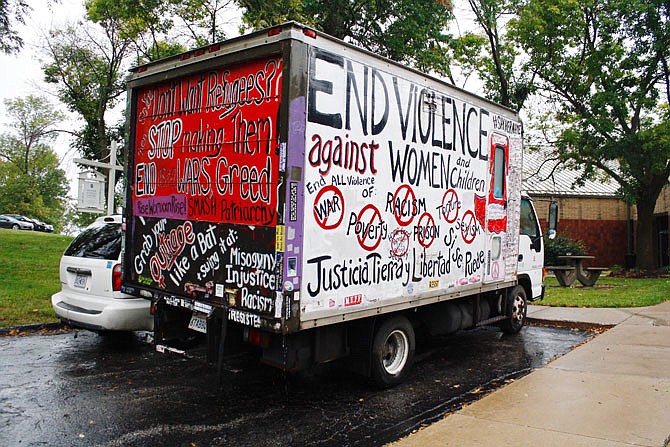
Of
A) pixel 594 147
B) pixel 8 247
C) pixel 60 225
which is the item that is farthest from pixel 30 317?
pixel 60 225

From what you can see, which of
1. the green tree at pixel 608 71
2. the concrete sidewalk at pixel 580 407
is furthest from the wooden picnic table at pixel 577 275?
the concrete sidewalk at pixel 580 407

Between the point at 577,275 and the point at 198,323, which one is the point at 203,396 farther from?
the point at 577,275

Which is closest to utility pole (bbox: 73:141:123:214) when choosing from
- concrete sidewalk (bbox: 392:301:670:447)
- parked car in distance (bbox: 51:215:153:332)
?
parked car in distance (bbox: 51:215:153:332)

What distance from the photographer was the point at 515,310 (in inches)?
358

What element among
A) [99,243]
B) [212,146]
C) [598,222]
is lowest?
[99,243]

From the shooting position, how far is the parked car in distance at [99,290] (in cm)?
668

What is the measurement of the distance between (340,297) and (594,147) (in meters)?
15.9

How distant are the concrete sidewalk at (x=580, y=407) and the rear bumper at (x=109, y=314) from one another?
3.71m

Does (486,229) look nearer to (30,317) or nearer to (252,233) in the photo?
(252,233)

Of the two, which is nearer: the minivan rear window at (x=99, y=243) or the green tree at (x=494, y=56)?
the minivan rear window at (x=99, y=243)

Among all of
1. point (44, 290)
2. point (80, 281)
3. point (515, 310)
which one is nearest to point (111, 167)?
point (44, 290)

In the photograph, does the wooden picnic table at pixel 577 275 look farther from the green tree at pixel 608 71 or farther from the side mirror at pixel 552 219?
the side mirror at pixel 552 219

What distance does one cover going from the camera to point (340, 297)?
5223mm

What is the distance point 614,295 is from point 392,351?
993 cm
